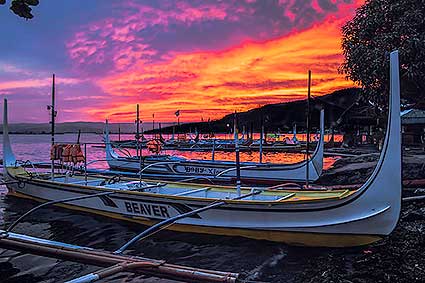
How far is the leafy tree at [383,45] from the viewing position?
476 inches

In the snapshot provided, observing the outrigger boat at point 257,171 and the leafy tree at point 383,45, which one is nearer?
the leafy tree at point 383,45

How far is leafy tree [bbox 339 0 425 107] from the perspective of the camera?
12.1 metres

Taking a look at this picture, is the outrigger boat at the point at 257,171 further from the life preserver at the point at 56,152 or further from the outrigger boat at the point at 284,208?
the outrigger boat at the point at 284,208

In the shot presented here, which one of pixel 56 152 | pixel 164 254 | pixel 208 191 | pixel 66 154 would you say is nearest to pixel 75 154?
pixel 66 154

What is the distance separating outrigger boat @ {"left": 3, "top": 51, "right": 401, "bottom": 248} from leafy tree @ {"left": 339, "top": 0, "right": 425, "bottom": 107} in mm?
6502

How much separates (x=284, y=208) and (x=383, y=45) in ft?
27.9

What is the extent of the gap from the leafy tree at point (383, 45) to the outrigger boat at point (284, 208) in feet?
21.3

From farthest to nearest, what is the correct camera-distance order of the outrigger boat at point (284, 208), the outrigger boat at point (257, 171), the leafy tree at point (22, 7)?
the outrigger boat at point (257, 171)
the outrigger boat at point (284, 208)
the leafy tree at point (22, 7)

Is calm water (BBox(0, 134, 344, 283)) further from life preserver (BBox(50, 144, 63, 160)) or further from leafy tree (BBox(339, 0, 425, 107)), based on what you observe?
leafy tree (BBox(339, 0, 425, 107))

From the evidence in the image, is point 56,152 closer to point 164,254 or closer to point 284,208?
point 164,254

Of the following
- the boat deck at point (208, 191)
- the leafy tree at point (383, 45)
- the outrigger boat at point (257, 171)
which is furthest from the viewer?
the outrigger boat at point (257, 171)

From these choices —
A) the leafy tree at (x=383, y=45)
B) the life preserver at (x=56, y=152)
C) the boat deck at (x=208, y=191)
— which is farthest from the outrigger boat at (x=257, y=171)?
the life preserver at (x=56, y=152)

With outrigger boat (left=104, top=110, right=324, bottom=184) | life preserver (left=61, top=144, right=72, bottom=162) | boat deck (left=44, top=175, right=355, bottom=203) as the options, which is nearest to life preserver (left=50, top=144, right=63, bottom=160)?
life preserver (left=61, top=144, right=72, bottom=162)

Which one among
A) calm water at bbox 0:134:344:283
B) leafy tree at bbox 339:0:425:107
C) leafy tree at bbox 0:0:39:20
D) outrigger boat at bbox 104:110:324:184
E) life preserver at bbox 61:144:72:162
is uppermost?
leafy tree at bbox 339:0:425:107
